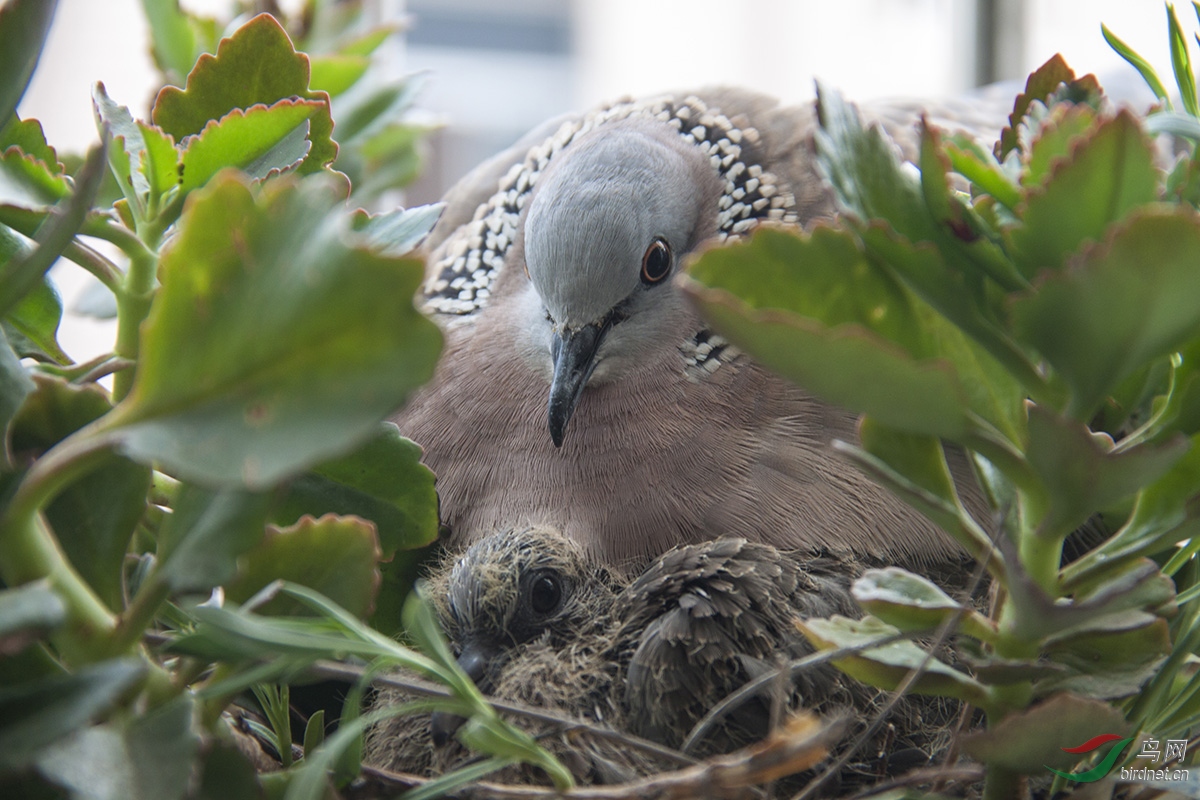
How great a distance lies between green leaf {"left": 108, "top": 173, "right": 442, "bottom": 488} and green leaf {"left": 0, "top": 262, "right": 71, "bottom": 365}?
8.6 inches

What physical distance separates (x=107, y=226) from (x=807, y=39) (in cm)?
353

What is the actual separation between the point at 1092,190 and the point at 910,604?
156 millimetres

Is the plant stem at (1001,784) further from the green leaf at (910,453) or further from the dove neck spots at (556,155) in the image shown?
the dove neck spots at (556,155)

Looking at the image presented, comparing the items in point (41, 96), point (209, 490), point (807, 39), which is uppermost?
point (209, 490)

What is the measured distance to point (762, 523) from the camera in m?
0.68

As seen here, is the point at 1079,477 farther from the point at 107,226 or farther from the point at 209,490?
the point at 107,226

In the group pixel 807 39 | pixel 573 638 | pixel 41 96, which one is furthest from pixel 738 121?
pixel 807 39

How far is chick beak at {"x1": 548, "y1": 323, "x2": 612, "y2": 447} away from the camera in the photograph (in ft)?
2.47

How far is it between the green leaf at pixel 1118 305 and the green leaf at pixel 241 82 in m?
0.34


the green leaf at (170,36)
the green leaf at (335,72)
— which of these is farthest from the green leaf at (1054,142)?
the green leaf at (170,36)

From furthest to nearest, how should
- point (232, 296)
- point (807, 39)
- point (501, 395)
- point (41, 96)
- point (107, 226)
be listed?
point (807, 39), point (41, 96), point (501, 395), point (107, 226), point (232, 296)

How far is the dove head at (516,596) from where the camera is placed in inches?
26.6

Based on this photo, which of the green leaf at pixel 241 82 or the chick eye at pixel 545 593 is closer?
the green leaf at pixel 241 82

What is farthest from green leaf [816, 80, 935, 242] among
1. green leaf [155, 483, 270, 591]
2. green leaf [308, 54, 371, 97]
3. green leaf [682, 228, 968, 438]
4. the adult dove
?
green leaf [308, 54, 371, 97]
